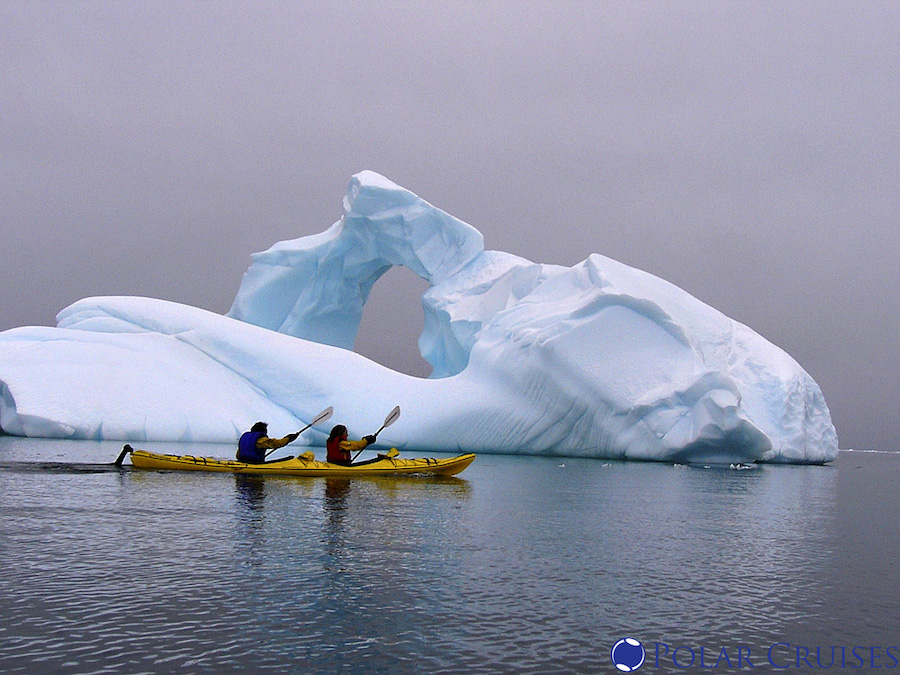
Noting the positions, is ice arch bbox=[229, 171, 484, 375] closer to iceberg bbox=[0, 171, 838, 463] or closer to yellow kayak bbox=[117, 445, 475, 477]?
iceberg bbox=[0, 171, 838, 463]

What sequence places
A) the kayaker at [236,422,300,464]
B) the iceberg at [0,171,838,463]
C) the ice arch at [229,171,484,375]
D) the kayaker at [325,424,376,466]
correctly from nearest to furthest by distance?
the kayaker at [236,422,300,464], the kayaker at [325,424,376,466], the iceberg at [0,171,838,463], the ice arch at [229,171,484,375]

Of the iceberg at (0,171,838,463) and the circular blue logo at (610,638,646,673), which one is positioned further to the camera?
the iceberg at (0,171,838,463)

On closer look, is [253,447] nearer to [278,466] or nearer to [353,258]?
[278,466]

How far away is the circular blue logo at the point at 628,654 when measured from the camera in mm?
3887

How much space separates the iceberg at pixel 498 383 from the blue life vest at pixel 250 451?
7954mm

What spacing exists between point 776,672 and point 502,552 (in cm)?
286

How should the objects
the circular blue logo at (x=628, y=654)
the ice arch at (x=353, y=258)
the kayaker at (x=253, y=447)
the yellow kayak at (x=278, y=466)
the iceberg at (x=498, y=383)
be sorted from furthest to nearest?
the ice arch at (x=353, y=258)
the iceberg at (x=498, y=383)
the kayaker at (x=253, y=447)
the yellow kayak at (x=278, y=466)
the circular blue logo at (x=628, y=654)

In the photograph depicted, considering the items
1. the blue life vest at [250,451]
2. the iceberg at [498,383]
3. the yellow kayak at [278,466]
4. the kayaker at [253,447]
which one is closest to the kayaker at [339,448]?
the yellow kayak at [278,466]

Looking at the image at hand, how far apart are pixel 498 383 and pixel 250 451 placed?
10.1 m

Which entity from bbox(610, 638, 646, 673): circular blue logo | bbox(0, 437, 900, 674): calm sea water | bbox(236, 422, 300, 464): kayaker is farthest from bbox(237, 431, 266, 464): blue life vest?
bbox(610, 638, 646, 673): circular blue logo

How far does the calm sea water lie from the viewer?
391 cm

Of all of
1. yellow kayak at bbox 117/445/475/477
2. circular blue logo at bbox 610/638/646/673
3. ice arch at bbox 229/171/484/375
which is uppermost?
ice arch at bbox 229/171/484/375

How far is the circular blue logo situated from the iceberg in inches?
603

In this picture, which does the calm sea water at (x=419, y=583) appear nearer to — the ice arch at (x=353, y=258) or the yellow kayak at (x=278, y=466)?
the yellow kayak at (x=278, y=466)
